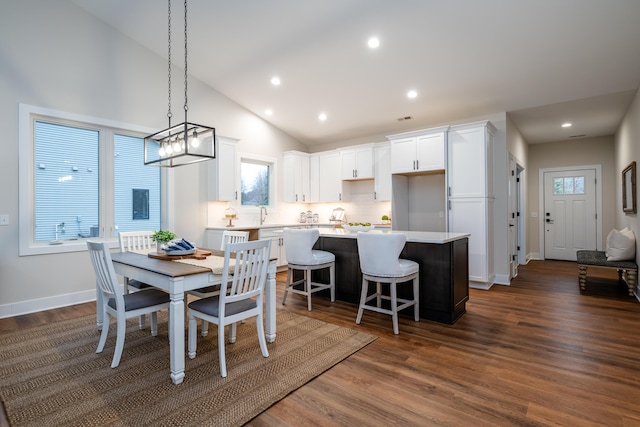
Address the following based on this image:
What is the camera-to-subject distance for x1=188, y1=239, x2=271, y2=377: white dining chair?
2363 mm

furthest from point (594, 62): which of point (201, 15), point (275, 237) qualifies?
point (275, 237)

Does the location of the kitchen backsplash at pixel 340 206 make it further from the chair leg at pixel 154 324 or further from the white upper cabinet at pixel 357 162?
the chair leg at pixel 154 324

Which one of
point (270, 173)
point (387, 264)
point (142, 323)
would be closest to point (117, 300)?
point (142, 323)

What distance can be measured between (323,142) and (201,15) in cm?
380

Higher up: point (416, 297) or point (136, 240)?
point (136, 240)

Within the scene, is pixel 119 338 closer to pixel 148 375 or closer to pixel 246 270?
pixel 148 375

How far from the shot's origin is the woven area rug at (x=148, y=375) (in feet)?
6.33

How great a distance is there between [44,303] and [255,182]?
366 cm

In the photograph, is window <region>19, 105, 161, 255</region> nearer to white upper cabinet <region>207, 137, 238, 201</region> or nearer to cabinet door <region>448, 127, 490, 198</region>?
white upper cabinet <region>207, 137, 238, 201</region>

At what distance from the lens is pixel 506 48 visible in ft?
12.6

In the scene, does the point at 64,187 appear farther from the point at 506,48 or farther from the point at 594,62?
the point at 594,62

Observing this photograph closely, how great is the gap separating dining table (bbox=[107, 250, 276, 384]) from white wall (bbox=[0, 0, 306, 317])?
1852 millimetres

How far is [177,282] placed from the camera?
227 cm

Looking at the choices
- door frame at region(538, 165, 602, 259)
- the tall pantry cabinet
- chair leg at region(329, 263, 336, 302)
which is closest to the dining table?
chair leg at region(329, 263, 336, 302)
